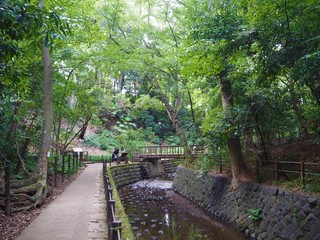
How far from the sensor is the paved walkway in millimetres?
6293

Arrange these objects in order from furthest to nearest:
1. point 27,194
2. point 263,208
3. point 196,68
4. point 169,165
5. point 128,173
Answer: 1. point 169,165
2. point 128,173
3. point 196,68
4. point 27,194
5. point 263,208

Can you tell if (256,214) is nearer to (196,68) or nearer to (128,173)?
(196,68)

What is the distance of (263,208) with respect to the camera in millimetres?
9062

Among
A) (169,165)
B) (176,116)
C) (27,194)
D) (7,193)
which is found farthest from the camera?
(169,165)

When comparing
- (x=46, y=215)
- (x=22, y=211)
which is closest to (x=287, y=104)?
(x=46, y=215)

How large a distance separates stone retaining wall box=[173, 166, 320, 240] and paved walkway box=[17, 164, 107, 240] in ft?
15.6

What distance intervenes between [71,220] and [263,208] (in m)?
5.83

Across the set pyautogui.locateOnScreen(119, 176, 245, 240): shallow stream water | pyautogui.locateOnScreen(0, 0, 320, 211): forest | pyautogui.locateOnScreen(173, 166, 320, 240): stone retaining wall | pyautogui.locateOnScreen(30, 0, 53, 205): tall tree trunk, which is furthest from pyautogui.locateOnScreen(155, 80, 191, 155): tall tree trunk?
pyautogui.locateOnScreen(30, 0, 53, 205): tall tree trunk

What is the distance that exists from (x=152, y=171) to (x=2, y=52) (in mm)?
23381

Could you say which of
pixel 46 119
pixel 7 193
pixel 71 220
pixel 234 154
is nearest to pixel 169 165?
pixel 234 154

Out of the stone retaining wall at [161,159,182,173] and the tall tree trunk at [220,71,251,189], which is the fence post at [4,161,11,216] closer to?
the tall tree trunk at [220,71,251,189]

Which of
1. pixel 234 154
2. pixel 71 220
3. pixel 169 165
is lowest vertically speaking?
pixel 71 220

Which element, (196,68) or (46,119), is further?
(46,119)

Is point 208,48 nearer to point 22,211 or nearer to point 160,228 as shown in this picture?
point 160,228
